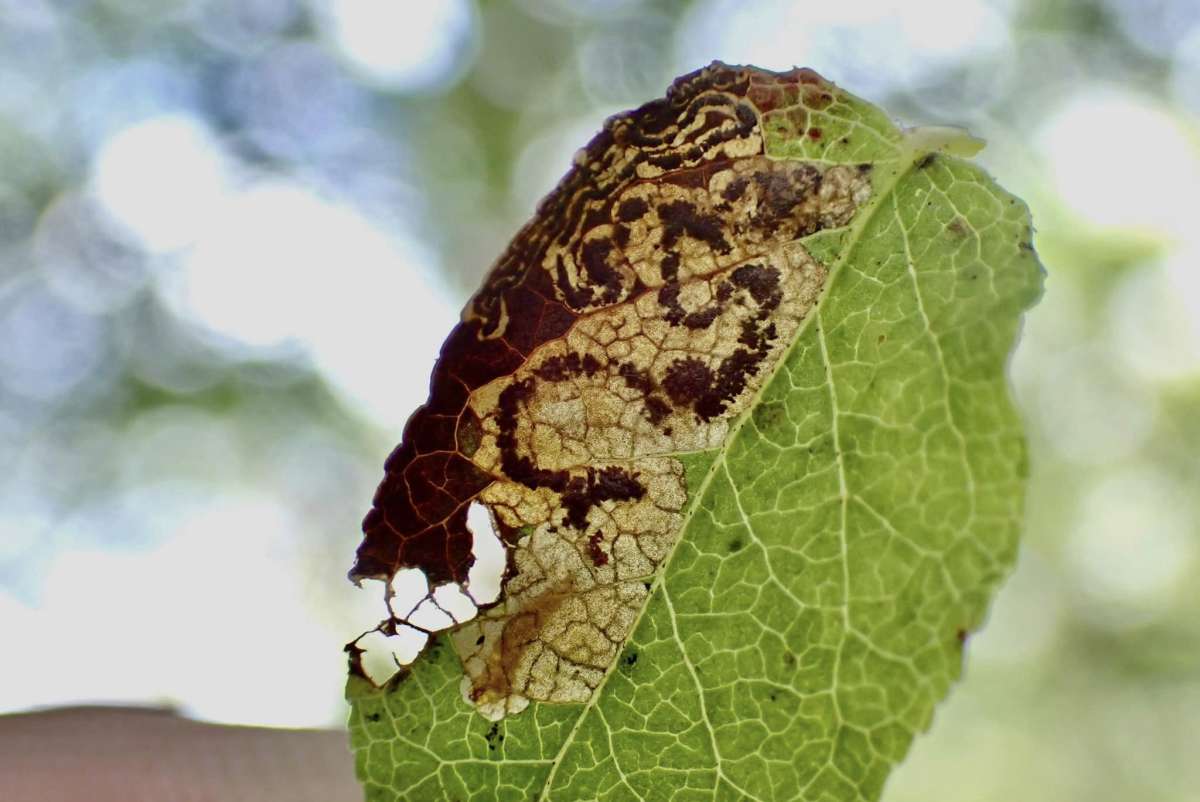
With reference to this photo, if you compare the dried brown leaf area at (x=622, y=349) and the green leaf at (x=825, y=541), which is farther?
the dried brown leaf area at (x=622, y=349)

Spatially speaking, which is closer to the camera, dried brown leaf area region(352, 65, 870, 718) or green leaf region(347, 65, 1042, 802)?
green leaf region(347, 65, 1042, 802)

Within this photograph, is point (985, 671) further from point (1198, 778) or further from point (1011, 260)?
point (1011, 260)

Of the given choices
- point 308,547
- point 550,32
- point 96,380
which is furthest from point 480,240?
point 308,547

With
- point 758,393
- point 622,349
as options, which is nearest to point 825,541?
point 758,393

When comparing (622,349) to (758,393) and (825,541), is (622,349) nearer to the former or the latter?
(758,393)
